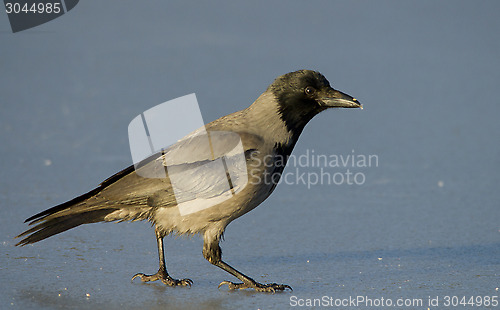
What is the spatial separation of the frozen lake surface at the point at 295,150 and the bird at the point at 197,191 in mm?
233

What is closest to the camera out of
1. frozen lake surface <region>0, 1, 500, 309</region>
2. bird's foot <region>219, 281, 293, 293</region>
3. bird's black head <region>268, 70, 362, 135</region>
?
bird's foot <region>219, 281, 293, 293</region>

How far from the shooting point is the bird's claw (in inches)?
174

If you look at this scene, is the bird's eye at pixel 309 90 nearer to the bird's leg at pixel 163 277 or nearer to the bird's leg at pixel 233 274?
the bird's leg at pixel 233 274

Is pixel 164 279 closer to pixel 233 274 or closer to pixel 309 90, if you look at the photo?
pixel 233 274

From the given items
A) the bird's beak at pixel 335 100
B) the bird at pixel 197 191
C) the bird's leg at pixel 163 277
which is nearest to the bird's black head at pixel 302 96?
the bird's beak at pixel 335 100

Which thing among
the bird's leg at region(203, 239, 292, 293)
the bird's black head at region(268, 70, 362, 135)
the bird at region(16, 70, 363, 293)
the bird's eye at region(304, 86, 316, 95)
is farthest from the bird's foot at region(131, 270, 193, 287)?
the bird's eye at region(304, 86, 316, 95)

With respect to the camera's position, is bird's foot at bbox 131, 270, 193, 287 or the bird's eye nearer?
bird's foot at bbox 131, 270, 193, 287

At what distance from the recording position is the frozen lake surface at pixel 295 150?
4469mm

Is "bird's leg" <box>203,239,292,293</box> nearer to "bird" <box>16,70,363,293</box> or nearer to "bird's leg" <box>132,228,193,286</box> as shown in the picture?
"bird" <box>16,70,363,293</box>

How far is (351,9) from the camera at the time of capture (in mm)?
9289

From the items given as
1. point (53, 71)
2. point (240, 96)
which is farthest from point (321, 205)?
point (53, 71)

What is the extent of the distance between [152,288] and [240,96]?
335 cm

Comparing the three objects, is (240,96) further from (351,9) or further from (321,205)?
(351,9)

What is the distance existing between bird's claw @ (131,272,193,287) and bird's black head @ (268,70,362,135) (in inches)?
43.9
